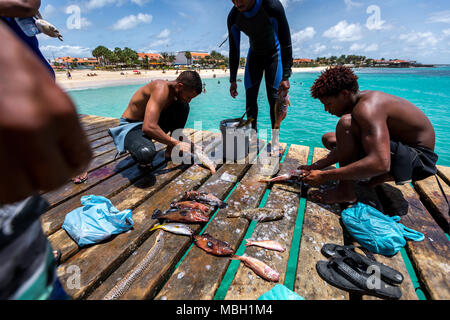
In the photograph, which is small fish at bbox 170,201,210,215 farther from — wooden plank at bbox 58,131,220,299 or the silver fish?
the silver fish

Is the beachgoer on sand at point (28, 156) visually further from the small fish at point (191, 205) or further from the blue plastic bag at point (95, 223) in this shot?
the small fish at point (191, 205)

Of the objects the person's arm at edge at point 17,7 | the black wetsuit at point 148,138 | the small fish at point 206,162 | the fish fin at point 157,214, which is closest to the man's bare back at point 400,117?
the small fish at point 206,162

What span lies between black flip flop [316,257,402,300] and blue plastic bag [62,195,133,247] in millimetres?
1873

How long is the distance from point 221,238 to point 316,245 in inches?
35.8

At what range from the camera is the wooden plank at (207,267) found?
1.54 m

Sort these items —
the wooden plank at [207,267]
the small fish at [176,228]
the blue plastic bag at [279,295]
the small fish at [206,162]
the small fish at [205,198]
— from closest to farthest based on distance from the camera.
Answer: the blue plastic bag at [279,295] → the wooden plank at [207,267] → the small fish at [176,228] → the small fish at [205,198] → the small fish at [206,162]

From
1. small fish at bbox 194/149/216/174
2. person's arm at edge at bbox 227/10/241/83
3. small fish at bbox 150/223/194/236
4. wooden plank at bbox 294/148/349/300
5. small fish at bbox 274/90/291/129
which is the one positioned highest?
person's arm at edge at bbox 227/10/241/83

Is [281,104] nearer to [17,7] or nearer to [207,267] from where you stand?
[207,267]

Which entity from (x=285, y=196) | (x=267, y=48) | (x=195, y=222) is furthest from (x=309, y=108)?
(x=195, y=222)

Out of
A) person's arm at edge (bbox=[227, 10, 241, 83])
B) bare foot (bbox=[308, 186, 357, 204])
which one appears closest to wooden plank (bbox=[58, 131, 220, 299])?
bare foot (bbox=[308, 186, 357, 204])

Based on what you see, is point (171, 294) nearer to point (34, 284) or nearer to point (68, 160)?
point (34, 284)

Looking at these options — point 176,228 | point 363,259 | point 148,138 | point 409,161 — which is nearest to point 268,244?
point 363,259

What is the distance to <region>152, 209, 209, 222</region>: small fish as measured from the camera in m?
2.19

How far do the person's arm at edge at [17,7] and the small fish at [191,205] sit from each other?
93.8 inches
